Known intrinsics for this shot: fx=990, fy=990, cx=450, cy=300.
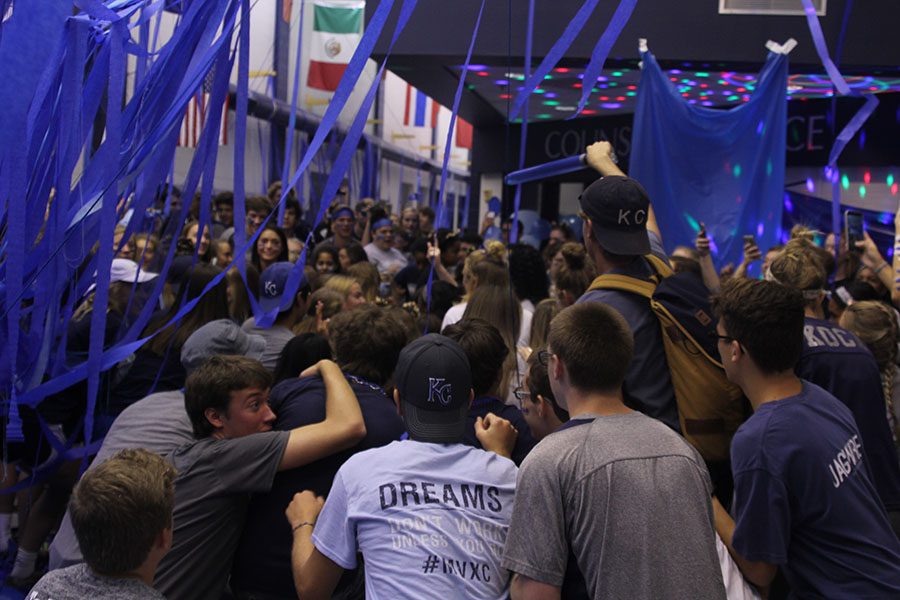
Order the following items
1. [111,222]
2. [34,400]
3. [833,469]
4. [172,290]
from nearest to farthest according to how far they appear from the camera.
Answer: [833,469]
[111,222]
[34,400]
[172,290]

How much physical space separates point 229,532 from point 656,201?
5.34 meters

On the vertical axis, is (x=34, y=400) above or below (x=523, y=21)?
below

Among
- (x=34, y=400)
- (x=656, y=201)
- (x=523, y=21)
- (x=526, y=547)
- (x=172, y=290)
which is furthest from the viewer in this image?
(x=523, y=21)

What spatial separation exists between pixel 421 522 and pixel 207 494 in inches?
33.1

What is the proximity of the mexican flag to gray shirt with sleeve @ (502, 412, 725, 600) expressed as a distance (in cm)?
1194

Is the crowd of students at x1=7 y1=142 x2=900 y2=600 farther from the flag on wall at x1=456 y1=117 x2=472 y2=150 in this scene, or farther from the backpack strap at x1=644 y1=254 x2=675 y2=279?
the flag on wall at x1=456 y1=117 x2=472 y2=150

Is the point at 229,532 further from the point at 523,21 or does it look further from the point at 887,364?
the point at 523,21

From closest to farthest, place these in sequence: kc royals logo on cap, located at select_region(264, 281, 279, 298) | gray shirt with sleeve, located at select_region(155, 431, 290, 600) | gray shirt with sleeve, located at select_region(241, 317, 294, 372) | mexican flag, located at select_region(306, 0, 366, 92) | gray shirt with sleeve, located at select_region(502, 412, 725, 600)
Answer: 1. gray shirt with sleeve, located at select_region(502, 412, 725, 600)
2. gray shirt with sleeve, located at select_region(155, 431, 290, 600)
3. gray shirt with sleeve, located at select_region(241, 317, 294, 372)
4. kc royals logo on cap, located at select_region(264, 281, 279, 298)
5. mexican flag, located at select_region(306, 0, 366, 92)

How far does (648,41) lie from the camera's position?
8672mm

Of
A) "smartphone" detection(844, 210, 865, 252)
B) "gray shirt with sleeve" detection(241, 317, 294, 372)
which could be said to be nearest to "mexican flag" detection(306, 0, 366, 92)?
"smartphone" detection(844, 210, 865, 252)

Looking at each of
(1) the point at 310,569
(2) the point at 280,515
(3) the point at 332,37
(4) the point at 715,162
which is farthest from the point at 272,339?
(3) the point at 332,37

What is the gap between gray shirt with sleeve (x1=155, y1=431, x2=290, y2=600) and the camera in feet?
9.09

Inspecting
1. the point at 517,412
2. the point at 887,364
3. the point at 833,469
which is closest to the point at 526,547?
the point at 833,469

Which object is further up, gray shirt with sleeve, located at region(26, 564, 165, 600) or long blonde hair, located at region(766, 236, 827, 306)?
long blonde hair, located at region(766, 236, 827, 306)
